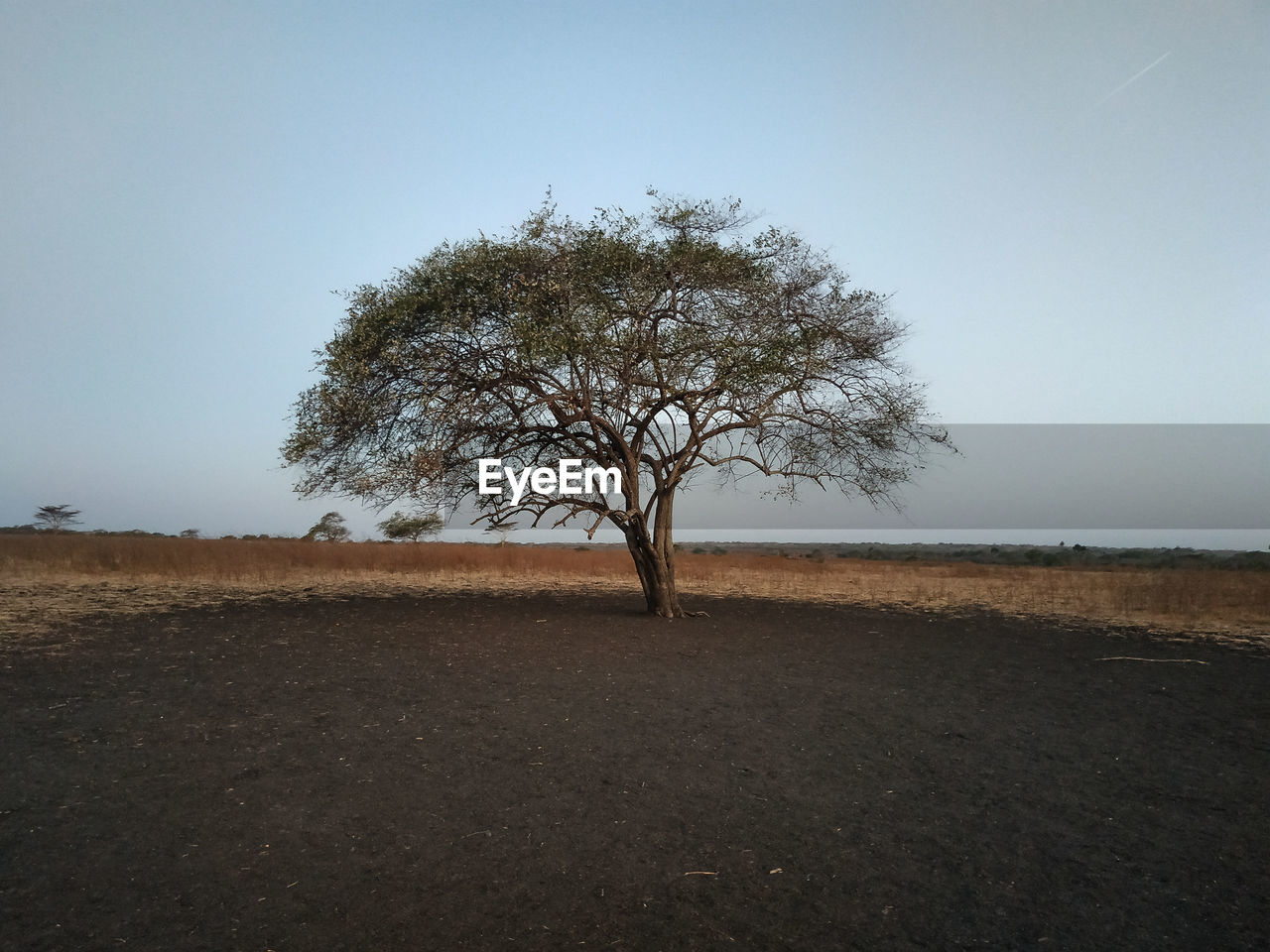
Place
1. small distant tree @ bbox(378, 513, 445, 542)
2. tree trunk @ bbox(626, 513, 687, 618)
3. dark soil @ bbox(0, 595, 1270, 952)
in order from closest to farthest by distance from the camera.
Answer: dark soil @ bbox(0, 595, 1270, 952), tree trunk @ bbox(626, 513, 687, 618), small distant tree @ bbox(378, 513, 445, 542)

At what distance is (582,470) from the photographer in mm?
15359

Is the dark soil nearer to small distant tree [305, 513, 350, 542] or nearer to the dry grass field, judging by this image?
the dry grass field

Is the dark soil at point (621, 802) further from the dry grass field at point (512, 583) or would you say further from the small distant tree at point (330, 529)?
the small distant tree at point (330, 529)

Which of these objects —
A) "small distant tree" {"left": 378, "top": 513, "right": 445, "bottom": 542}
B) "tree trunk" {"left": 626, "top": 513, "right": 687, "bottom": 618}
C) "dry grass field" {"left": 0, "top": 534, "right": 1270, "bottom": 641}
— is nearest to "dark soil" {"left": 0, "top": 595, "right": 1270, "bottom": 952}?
"tree trunk" {"left": 626, "top": 513, "right": 687, "bottom": 618}

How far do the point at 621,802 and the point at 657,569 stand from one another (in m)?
9.92

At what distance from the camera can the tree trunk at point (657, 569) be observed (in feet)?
49.8

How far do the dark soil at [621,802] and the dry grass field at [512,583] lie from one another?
6284mm

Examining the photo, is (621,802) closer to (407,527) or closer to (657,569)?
(657,569)

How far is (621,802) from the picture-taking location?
561cm

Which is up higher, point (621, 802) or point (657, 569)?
point (657, 569)

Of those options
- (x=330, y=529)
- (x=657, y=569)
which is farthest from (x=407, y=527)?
(x=657, y=569)

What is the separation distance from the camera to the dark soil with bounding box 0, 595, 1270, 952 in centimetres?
398

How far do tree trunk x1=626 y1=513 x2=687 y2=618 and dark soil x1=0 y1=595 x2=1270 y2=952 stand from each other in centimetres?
411

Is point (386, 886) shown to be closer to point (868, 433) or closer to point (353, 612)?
point (353, 612)
